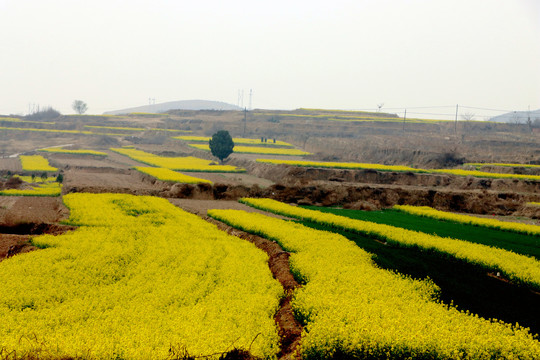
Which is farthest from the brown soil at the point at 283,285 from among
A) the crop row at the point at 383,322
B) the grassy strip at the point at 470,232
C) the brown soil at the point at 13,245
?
the grassy strip at the point at 470,232

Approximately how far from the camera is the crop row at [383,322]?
10.6 metres

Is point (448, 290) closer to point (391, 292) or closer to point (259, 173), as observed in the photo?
point (391, 292)

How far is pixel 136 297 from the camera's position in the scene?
13797 millimetres

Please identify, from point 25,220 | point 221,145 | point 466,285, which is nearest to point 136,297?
point 466,285

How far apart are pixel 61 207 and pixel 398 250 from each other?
20.8 meters

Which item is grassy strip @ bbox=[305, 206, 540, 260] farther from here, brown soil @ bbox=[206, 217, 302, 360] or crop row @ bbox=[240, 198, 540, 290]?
brown soil @ bbox=[206, 217, 302, 360]

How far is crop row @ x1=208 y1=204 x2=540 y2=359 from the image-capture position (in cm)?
1059

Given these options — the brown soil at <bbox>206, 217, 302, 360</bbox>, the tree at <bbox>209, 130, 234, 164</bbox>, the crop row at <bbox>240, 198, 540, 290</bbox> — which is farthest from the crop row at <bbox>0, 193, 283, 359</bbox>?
the tree at <bbox>209, 130, 234, 164</bbox>

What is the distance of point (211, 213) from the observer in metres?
30.7

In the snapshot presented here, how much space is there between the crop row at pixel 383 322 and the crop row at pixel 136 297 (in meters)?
1.07

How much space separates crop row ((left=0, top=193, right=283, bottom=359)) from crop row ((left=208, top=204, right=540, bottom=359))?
107 cm

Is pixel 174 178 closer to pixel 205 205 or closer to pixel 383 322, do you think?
pixel 205 205

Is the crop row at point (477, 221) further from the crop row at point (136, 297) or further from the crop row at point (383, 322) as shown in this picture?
the crop row at point (136, 297)

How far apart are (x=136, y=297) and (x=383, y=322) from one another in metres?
6.40
